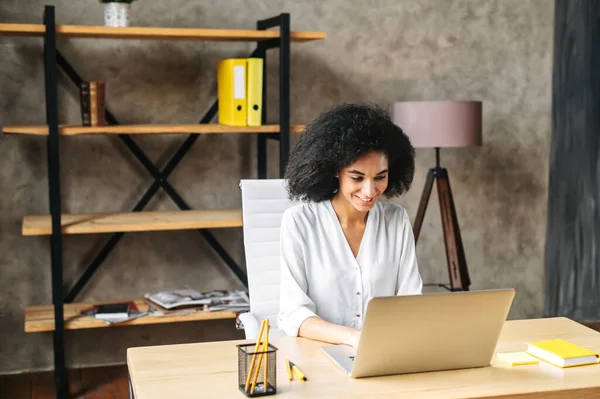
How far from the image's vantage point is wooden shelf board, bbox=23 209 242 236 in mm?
3439

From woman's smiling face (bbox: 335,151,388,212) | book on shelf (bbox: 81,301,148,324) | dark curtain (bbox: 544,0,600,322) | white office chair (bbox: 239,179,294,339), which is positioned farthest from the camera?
dark curtain (bbox: 544,0,600,322)

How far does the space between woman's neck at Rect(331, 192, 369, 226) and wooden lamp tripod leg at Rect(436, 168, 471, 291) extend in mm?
1743

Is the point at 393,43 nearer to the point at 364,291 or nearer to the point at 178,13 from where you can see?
the point at 178,13

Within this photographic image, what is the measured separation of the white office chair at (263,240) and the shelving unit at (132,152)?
976 millimetres

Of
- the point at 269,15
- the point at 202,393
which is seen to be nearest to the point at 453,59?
the point at 269,15

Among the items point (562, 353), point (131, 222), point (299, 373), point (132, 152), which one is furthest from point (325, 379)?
point (132, 152)

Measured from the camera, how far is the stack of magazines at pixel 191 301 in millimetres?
3682

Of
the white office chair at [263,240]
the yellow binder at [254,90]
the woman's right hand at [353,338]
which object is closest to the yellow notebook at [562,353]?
the woman's right hand at [353,338]

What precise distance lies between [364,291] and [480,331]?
2.06ft

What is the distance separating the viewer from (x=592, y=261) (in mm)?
4703

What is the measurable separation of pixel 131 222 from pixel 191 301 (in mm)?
487

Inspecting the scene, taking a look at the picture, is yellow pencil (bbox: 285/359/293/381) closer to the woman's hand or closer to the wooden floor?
the woman's hand

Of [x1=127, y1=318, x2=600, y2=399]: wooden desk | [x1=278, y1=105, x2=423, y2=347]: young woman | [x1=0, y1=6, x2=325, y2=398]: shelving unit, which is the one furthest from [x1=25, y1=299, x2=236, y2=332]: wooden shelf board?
[x1=127, y1=318, x2=600, y2=399]: wooden desk

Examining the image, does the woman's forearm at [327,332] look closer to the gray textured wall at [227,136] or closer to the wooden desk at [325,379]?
the wooden desk at [325,379]
